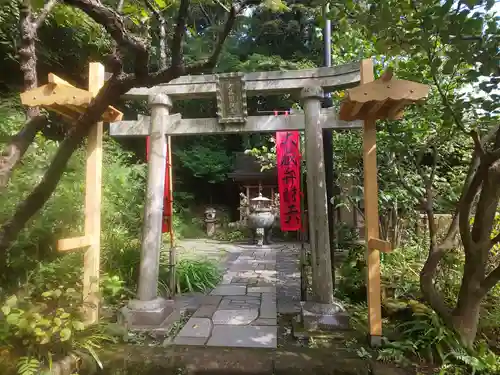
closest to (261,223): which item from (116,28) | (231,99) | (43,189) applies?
(231,99)

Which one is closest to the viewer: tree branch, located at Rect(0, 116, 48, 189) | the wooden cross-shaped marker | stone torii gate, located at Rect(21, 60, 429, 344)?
tree branch, located at Rect(0, 116, 48, 189)

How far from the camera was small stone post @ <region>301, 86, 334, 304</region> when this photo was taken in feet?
12.4

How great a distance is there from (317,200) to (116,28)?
9.27ft

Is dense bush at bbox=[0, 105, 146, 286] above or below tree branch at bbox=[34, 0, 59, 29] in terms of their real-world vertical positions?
below

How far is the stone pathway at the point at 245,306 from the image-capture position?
139 inches

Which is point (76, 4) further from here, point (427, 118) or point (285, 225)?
point (285, 225)

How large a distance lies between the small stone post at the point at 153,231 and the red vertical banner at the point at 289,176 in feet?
9.00

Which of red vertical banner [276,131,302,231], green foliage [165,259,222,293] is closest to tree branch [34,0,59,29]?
green foliage [165,259,222,293]

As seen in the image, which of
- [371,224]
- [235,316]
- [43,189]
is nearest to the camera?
[43,189]

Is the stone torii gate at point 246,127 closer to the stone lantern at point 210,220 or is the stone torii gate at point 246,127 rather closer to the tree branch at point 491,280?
the tree branch at point 491,280

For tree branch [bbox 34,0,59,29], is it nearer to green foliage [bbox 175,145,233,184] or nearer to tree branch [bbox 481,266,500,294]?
tree branch [bbox 481,266,500,294]

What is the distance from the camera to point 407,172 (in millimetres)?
5949

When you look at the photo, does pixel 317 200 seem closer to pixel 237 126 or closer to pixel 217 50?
pixel 237 126

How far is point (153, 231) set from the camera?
13.1 ft
